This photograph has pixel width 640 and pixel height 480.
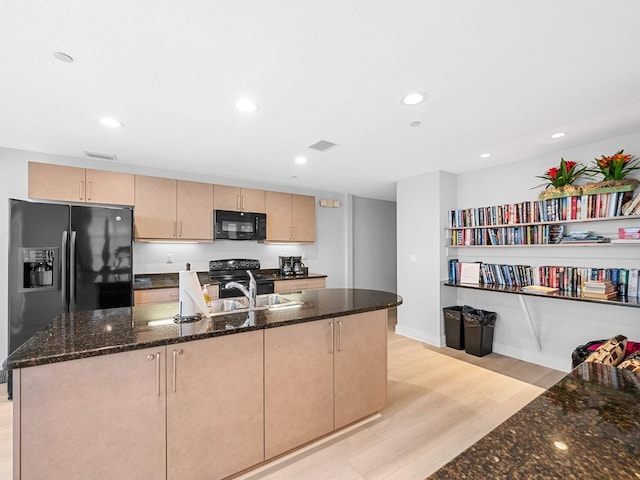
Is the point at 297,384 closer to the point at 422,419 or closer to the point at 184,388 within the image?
the point at 184,388

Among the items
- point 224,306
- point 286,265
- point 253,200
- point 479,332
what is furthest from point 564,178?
point 253,200

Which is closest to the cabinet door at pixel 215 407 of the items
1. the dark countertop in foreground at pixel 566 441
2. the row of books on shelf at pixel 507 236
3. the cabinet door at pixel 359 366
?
the cabinet door at pixel 359 366

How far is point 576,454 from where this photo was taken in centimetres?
67

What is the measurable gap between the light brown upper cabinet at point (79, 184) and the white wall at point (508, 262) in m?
3.86

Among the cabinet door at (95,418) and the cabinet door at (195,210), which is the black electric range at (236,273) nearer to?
the cabinet door at (195,210)

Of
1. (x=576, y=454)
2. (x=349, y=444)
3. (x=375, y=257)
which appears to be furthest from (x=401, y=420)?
(x=375, y=257)

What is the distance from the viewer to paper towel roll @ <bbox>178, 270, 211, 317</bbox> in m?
1.81

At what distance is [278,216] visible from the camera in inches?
190

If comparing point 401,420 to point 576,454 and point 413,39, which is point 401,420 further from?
point 413,39

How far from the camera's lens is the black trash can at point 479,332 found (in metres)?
3.68

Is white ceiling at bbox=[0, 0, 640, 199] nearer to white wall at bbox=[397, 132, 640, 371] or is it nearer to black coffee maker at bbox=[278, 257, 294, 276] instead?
white wall at bbox=[397, 132, 640, 371]

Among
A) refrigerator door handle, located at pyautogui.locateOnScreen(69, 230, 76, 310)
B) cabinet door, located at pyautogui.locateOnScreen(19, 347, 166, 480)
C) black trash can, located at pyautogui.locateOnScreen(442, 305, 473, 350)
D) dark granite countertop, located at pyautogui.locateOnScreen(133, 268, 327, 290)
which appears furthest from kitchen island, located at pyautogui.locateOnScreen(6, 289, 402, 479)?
black trash can, located at pyautogui.locateOnScreen(442, 305, 473, 350)

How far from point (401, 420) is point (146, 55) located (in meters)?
3.08

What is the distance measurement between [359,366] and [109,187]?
3.54 metres
